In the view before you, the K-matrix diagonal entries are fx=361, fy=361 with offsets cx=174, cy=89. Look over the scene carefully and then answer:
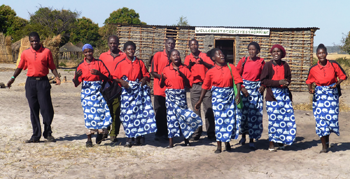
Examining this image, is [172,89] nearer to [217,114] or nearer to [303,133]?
[217,114]

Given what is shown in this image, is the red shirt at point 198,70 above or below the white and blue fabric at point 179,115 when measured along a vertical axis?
above

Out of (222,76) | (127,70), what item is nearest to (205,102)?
(222,76)

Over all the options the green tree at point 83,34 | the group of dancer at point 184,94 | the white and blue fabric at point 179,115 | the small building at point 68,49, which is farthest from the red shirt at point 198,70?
the green tree at point 83,34

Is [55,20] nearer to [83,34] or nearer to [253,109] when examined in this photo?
[83,34]

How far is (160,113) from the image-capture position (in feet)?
23.1

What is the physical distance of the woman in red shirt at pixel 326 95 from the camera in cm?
600

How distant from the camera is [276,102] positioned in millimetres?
6148

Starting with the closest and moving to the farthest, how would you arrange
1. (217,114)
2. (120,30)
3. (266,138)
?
(217,114)
(266,138)
(120,30)

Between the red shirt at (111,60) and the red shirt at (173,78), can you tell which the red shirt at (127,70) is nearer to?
the red shirt at (111,60)

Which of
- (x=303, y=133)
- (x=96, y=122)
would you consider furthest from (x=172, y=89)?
(x=303, y=133)

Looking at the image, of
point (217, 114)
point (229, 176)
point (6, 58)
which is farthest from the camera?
point (6, 58)

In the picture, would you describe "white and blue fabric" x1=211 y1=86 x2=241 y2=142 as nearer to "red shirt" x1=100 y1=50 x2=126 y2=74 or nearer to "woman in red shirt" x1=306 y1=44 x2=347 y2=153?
"woman in red shirt" x1=306 y1=44 x2=347 y2=153

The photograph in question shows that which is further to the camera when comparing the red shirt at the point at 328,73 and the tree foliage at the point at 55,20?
the tree foliage at the point at 55,20

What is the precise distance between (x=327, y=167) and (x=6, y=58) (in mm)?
37384
